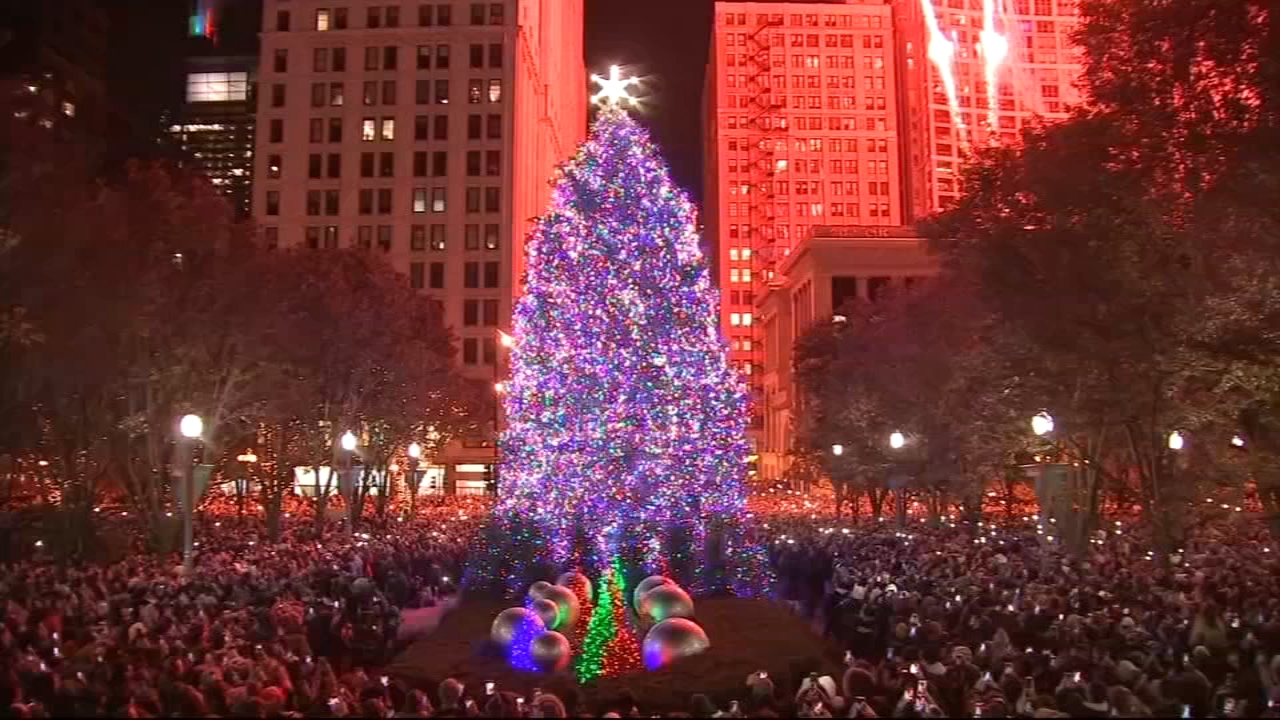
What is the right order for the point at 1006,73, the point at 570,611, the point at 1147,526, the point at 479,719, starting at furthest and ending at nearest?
the point at 1006,73 < the point at 1147,526 < the point at 570,611 < the point at 479,719

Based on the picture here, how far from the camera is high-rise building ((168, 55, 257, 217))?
138500mm

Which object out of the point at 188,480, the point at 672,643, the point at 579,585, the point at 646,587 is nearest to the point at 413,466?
the point at 188,480

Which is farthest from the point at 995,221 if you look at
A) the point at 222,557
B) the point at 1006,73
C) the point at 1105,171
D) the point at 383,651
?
the point at 1006,73

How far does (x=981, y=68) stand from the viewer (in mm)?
144625

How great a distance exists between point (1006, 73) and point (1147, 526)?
132m

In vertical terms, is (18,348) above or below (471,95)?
below

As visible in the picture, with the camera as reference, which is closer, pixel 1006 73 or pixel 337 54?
pixel 337 54

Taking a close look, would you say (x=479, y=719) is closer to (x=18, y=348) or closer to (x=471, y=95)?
(x=18, y=348)

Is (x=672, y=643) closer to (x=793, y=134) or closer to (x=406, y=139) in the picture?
(x=406, y=139)

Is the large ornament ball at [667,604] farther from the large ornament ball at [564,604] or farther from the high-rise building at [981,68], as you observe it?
the high-rise building at [981,68]

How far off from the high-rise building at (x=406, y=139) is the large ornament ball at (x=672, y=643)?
75.5m

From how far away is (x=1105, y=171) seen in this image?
792 inches

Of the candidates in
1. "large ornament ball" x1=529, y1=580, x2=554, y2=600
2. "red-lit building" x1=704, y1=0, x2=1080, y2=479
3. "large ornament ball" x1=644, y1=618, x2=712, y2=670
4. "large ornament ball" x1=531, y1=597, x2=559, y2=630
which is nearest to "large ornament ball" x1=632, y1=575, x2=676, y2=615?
"large ornament ball" x1=529, y1=580, x2=554, y2=600

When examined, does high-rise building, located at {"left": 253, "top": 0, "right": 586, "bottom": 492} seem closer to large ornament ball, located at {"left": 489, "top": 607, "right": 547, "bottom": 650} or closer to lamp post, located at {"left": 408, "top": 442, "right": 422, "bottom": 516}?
lamp post, located at {"left": 408, "top": 442, "right": 422, "bottom": 516}
